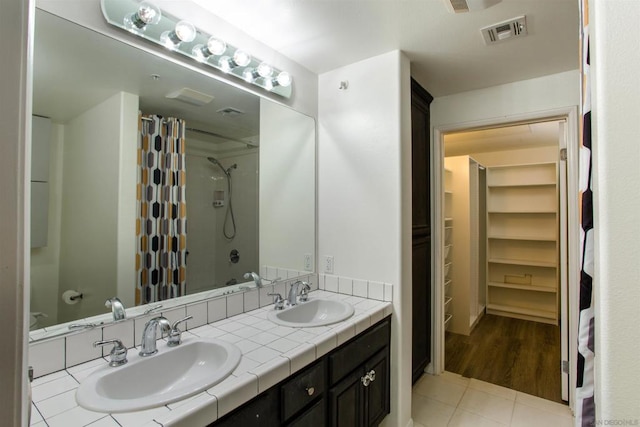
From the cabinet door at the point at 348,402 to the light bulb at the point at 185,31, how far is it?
167 cm

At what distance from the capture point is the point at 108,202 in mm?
1229

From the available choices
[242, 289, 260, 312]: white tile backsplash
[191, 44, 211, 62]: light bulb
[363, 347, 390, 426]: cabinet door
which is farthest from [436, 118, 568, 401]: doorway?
[191, 44, 211, 62]: light bulb

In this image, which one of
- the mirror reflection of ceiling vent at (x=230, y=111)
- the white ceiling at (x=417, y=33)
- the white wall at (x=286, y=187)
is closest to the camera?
the white ceiling at (x=417, y=33)

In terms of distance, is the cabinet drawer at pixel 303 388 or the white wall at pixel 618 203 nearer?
the white wall at pixel 618 203

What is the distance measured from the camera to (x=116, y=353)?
41.9 inches

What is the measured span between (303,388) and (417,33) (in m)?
1.81

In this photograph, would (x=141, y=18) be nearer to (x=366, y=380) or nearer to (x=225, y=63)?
(x=225, y=63)

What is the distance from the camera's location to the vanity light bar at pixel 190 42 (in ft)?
3.93

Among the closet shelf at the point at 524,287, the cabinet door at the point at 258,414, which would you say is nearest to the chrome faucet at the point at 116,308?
the cabinet door at the point at 258,414

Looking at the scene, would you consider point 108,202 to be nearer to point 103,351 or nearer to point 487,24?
point 103,351

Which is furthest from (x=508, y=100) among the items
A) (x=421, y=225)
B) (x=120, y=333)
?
(x=120, y=333)

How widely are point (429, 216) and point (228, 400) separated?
2.10 meters

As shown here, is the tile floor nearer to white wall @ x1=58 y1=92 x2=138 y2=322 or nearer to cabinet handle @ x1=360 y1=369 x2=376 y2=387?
cabinet handle @ x1=360 y1=369 x2=376 y2=387

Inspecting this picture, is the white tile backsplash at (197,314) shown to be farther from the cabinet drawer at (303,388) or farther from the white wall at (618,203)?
the white wall at (618,203)
